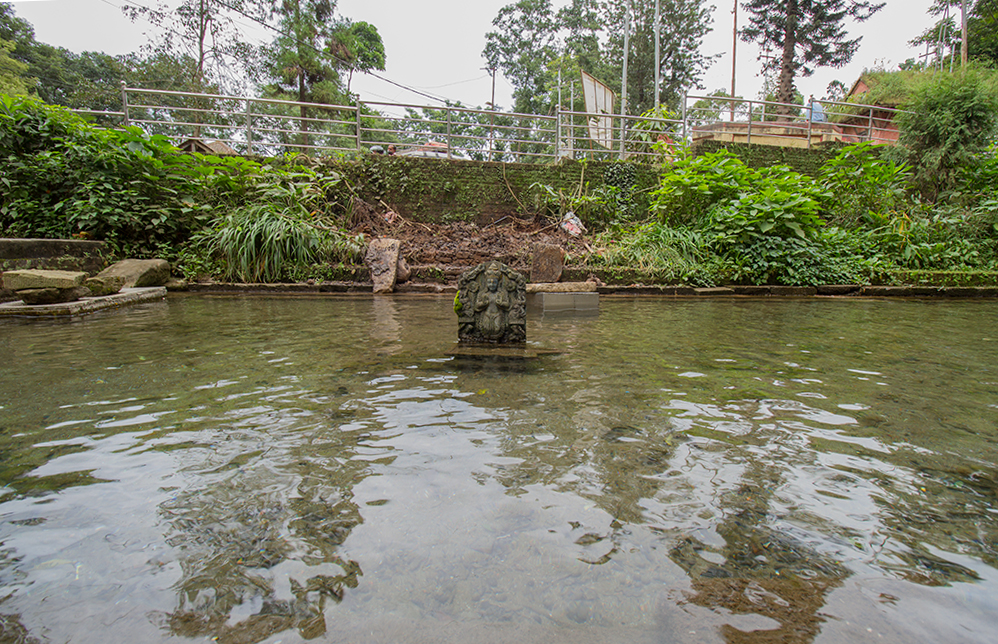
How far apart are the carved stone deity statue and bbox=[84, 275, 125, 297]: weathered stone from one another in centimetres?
465

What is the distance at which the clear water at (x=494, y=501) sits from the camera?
3.43 feet

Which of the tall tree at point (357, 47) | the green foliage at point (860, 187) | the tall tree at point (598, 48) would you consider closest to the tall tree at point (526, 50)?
the tall tree at point (598, 48)

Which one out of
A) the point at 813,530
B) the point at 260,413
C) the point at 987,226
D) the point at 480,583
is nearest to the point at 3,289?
the point at 260,413

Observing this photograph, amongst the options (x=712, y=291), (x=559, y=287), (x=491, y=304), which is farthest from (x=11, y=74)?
(x=712, y=291)

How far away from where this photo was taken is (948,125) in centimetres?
973

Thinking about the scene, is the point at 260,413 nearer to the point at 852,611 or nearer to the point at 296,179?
the point at 852,611

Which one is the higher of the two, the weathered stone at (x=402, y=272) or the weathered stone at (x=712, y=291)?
the weathered stone at (x=402, y=272)

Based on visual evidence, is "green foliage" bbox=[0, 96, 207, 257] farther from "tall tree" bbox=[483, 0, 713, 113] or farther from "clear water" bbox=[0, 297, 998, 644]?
"tall tree" bbox=[483, 0, 713, 113]

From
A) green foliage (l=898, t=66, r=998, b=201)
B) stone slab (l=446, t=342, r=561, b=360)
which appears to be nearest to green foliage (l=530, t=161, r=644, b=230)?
green foliage (l=898, t=66, r=998, b=201)

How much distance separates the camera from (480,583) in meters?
1.14

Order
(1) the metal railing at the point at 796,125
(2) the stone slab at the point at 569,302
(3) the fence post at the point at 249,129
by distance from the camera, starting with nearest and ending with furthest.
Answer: (2) the stone slab at the point at 569,302, (3) the fence post at the point at 249,129, (1) the metal railing at the point at 796,125

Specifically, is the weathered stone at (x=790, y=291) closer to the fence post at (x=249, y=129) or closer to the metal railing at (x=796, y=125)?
the metal railing at (x=796, y=125)

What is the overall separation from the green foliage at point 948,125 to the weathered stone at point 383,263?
11.5 meters

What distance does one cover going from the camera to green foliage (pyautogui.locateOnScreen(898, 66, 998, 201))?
959cm
